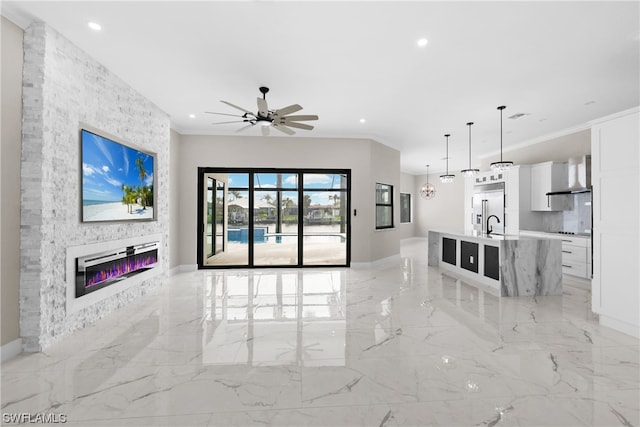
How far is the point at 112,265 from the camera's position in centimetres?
379

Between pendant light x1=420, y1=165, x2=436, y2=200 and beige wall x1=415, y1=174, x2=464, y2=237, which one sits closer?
beige wall x1=415, y1=174, x2=464, y2=237

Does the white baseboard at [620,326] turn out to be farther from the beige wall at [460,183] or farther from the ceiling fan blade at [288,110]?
the ceiling fan blade at [288,110]

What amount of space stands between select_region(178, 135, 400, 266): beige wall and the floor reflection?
1.29 metres

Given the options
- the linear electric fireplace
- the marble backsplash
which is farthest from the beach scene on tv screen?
the marble backsplash

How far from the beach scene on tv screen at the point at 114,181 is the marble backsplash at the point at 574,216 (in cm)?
773

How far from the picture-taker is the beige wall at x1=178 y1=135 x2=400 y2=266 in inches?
250

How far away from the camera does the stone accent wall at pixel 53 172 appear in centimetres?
273

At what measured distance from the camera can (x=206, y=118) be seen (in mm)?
5570

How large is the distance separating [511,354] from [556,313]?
1.65 m

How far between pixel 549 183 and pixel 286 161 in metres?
5.42

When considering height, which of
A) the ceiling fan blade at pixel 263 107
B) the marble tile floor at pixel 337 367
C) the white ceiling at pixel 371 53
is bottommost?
the marble tile floor at pixel 337 367

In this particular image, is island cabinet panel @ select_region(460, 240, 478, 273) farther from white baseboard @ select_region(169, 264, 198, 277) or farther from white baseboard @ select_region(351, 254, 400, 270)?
white baseboard @ select_region(169, 264, 198, 277)

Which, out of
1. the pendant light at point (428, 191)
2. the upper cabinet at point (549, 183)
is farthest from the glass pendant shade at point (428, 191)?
the upper cabinet at point (549, 183)

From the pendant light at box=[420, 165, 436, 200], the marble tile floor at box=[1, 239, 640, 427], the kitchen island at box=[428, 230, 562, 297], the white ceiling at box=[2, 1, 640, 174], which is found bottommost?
the marble tile floor at box=[1, 239, 640, 427]
